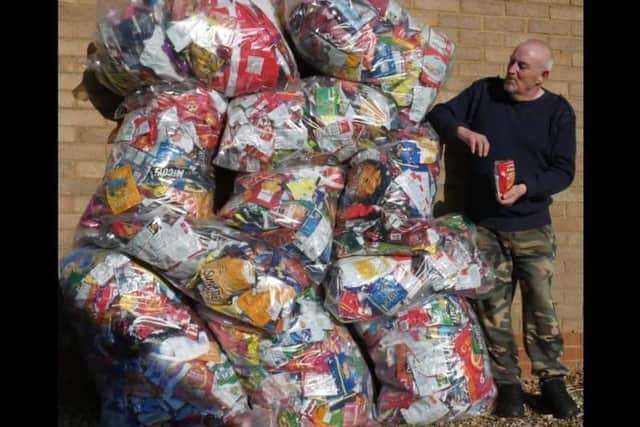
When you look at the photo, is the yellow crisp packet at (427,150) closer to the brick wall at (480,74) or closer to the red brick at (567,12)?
the brick wall at (480,74)

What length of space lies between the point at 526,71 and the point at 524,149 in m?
0.39

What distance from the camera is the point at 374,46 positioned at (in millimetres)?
4328

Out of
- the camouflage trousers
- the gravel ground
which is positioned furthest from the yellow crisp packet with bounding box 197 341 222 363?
the camouflage trousers

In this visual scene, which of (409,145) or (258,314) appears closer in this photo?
(258,314)

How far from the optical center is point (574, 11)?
5.20 m

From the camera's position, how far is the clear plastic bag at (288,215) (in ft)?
13.4

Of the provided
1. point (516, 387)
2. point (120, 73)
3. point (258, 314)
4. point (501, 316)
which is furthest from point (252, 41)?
point (516, 387)

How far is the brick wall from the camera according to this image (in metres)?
4.43

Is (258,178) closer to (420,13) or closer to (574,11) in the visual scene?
(420,13)

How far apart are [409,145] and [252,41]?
91 centimetres

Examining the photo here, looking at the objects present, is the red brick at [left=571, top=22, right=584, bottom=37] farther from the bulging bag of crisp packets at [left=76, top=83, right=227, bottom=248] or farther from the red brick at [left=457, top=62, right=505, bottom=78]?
the bulging bag of crisp packets at [left=76, top=83, right=227, bottom=248]

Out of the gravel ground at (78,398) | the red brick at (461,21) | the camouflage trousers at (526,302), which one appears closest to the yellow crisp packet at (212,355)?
the gravel ground at (78,398)

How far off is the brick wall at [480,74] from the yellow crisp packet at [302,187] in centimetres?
103

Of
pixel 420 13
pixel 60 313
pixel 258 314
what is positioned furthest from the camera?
pixel 420 13
